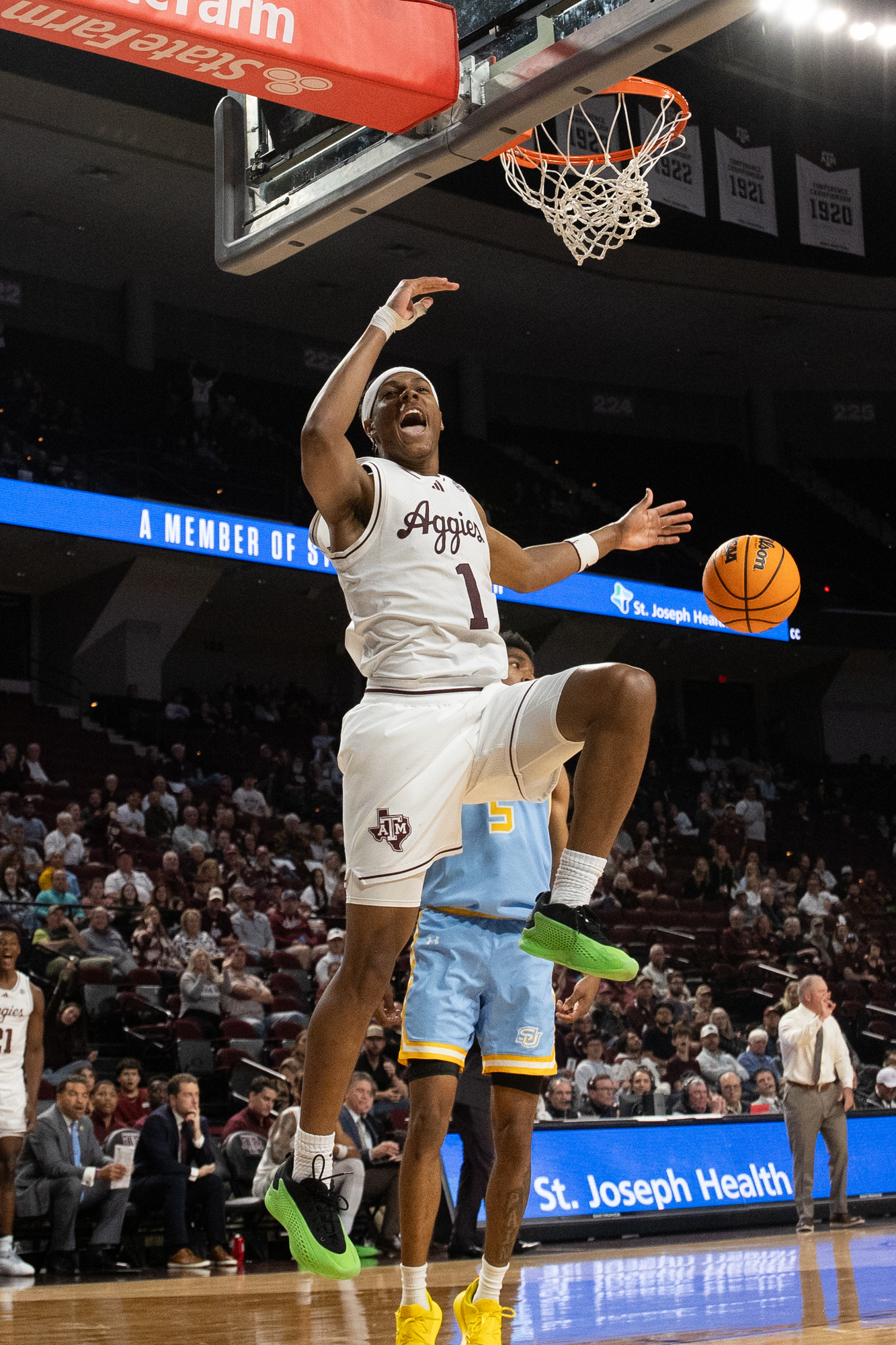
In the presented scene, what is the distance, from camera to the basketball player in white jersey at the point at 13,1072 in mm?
7887

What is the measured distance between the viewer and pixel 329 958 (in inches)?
478

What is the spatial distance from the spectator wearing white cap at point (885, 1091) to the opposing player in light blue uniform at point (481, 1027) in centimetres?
919

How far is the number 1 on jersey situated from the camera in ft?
13.4

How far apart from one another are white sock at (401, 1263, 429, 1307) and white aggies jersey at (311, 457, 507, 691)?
5.70 ft

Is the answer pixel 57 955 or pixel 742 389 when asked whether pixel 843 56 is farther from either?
pixel 57 955

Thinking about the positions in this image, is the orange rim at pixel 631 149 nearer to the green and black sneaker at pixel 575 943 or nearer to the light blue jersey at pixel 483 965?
the light blue jersey at pixel 483 965

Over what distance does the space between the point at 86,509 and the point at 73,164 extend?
5180 millimetres

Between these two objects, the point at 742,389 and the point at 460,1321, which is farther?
the point at 742,389

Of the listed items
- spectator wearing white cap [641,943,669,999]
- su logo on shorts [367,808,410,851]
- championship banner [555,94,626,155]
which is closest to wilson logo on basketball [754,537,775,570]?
su logo on shorts [367,808,410,851]

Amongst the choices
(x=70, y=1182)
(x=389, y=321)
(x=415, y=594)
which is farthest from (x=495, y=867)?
(x=70, y=1182)

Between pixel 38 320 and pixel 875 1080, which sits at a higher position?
pixel 38 320

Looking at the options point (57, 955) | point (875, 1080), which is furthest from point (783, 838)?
point (57, 955)

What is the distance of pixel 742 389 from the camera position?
87.9ft

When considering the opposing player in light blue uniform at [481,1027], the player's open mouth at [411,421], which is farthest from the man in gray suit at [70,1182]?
the player's open mouth at [411,421]
